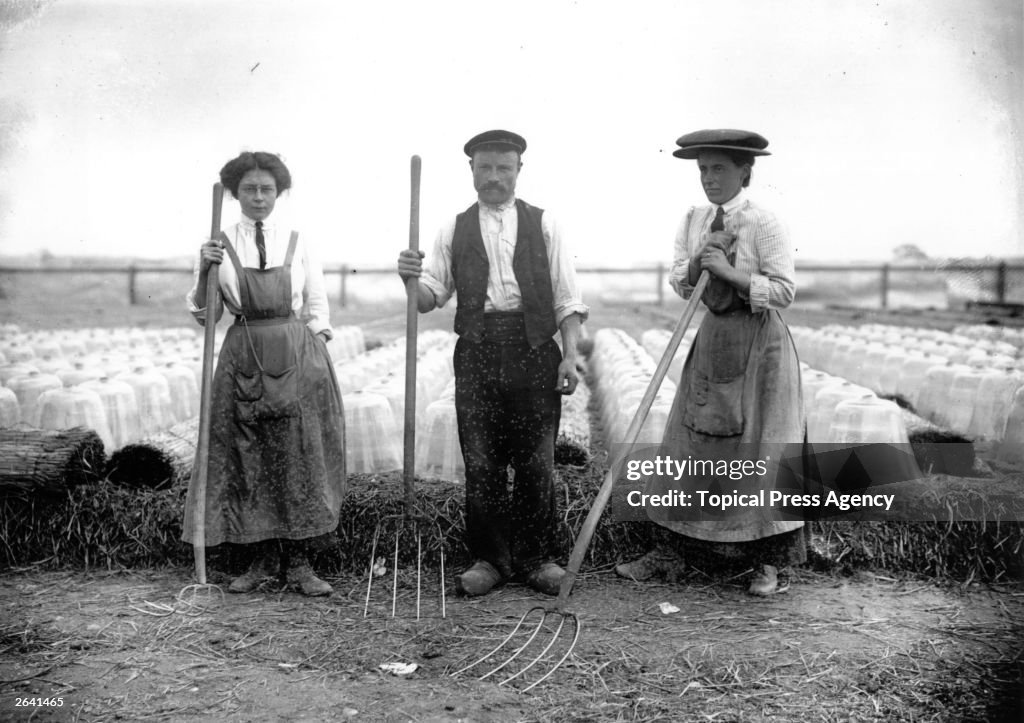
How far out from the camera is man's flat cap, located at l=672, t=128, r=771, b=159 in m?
3.82

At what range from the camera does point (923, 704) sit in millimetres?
3014

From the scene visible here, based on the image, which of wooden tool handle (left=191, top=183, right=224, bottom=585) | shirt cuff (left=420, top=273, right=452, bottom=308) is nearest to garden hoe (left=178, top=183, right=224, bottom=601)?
wooden tool handle (left=191, top=183, right=224, bottom=585)

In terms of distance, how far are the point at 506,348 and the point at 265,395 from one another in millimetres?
1153

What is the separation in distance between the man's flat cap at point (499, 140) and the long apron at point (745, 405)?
113 cm

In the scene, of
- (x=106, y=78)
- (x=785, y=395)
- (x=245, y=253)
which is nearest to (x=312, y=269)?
(x=245, y=253)

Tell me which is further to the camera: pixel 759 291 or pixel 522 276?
pixel 522 276

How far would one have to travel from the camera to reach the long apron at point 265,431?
4117 mm

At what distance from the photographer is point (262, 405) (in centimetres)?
411

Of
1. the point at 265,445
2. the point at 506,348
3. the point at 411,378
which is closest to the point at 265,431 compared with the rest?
the point at 265,445

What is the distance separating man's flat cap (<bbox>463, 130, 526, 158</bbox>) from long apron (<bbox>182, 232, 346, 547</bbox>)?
995 millimetres

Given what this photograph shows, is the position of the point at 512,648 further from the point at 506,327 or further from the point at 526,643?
the point at 506,327

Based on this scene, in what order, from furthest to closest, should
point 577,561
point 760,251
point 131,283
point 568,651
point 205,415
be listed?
point 131,283 → point 205,415 → point 760,251 → point 577,561 → point 568,651

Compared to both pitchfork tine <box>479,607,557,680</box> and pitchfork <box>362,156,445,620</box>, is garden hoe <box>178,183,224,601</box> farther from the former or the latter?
pitchfork tine <box>479,607,557,680</box>

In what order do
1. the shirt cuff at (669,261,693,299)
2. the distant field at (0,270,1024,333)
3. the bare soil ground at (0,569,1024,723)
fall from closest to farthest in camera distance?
the bare soil ground at (0,569,1024,723) → the shirt cuff at (669,261,693,299) → the distant field at (0,270,1024,333)
